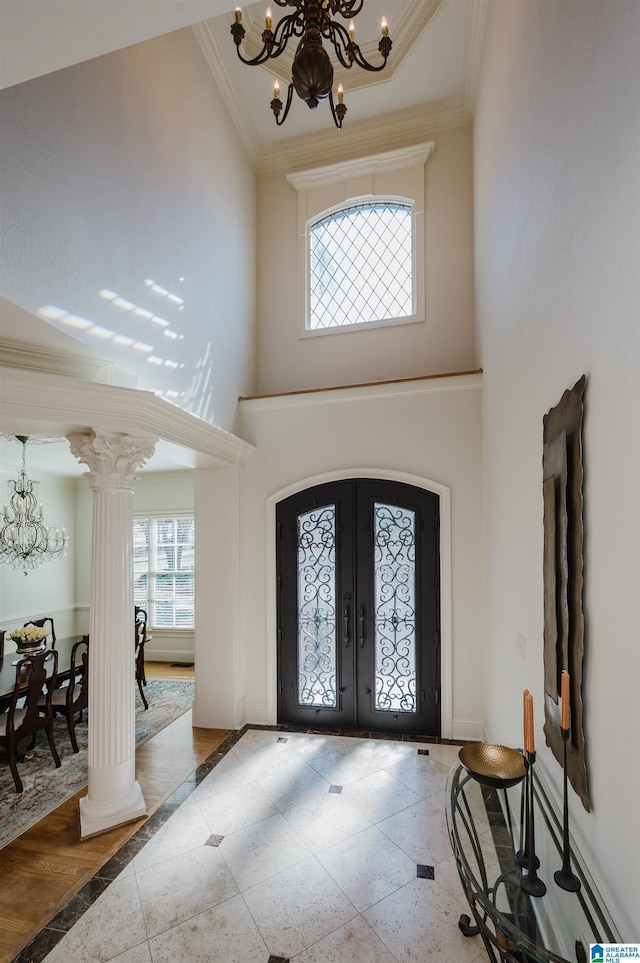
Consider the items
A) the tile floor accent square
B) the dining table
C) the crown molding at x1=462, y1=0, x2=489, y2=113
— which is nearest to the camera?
the tile floor accent square

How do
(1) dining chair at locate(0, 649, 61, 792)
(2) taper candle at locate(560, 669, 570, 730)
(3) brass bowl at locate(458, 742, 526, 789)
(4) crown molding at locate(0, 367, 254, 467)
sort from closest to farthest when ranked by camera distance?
(2) taper candle at locate(560, 669, 570, 730) < (3) brass bowl at locate(458, 742, 526, 789) < (4) crown molding at locate(0, 367, 254, 467) < (1) dining chair at locate(0, 649, 61, 792)

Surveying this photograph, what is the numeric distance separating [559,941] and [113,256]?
12.8ft

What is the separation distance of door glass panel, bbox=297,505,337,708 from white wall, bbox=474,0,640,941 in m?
1.87

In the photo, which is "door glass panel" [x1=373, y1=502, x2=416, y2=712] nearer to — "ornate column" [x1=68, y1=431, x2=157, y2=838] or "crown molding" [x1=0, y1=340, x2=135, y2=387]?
"ornate column" [x1=68, y1=431, x2=157, y2=838]

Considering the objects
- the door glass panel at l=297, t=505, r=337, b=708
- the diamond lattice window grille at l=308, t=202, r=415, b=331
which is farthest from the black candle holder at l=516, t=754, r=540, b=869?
the diamond lattice window grille at l=308, t=202, r=415, b=331

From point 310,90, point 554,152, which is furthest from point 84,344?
point 554,152

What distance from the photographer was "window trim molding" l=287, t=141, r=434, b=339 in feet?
17.1

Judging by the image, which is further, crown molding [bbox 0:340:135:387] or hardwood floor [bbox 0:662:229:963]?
crown molding [bbox 0:340:135:387]

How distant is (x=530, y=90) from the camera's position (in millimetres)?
Answer: 2379

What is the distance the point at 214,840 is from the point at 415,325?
479 cm

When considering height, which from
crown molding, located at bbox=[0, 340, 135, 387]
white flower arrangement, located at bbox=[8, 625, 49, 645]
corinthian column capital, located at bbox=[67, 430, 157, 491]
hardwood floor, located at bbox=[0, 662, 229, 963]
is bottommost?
hardwood floor, located at bbox=[0, 662, 229, 963]

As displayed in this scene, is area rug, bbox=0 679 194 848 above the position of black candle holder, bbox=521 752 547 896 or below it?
below

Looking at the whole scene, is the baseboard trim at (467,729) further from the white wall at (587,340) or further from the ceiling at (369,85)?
the ceiling at (369,85)

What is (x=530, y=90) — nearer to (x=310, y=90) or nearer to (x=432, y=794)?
(x=310, y=90)
